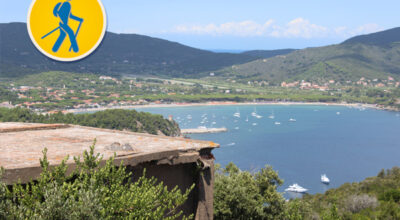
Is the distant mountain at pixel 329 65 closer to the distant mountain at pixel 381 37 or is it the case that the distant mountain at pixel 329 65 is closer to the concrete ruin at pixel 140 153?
the distant mountain at pixel 381 37

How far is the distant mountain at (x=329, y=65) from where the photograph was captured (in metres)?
116

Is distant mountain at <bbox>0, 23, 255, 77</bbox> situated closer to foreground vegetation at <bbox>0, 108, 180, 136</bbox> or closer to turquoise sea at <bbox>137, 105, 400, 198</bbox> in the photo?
turquoise sea at <bbox>137, 105, 400, 198</bbox>

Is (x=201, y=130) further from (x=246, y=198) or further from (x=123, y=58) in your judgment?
(x=123, y=58)

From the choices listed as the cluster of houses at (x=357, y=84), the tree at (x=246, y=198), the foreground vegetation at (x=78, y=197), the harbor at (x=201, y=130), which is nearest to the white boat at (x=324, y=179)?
the harbor at (x=201, y=130)

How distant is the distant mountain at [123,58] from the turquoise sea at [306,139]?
1591 inches

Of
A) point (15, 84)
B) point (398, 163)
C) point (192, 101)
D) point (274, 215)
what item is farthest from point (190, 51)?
point (274, 215)

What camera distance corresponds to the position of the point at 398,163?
42.2 metres

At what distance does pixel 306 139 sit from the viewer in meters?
54.7

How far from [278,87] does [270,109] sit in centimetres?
3010

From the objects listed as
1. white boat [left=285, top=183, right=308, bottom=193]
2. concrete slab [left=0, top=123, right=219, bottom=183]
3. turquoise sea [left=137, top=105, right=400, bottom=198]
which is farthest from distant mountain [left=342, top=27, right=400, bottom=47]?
concrete slab [left=0, top=123, right=219, bottom=183]

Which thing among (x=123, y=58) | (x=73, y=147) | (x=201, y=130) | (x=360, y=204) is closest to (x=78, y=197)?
(x=73, y=147)

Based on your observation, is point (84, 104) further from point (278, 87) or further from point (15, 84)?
point (278, 87)

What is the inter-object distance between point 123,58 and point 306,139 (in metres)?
105

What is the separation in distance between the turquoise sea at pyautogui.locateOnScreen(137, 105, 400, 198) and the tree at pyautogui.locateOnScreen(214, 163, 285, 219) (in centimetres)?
2318
